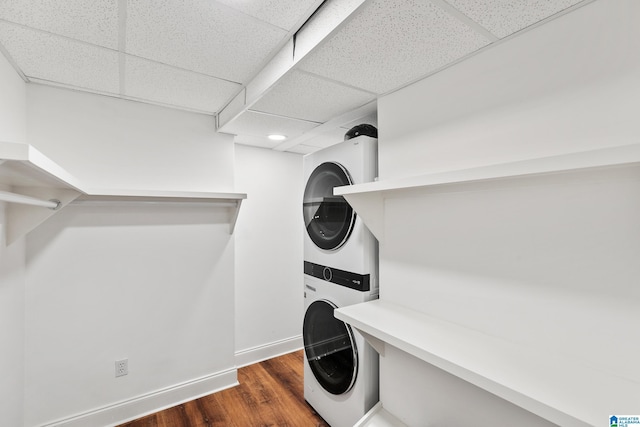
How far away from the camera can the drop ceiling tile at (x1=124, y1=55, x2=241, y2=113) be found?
1.56m

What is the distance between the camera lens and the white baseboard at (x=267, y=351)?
8.96ft

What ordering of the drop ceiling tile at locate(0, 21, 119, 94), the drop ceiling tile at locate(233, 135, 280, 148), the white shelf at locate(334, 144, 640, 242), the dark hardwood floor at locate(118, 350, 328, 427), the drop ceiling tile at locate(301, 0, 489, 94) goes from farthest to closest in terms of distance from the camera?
the drop ceiling tile at locate(233, 135, 280, 148)
the dark hardwood floor at locate(118, 350, 328, 427)
the drop ceiling tile at locate(0, 21, 119, 94)
the drop ceiling tile at locate(301, 0, 489, 94)
the white shelf at locate(334, 144, 640, 242)

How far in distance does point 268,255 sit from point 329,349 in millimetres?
1298

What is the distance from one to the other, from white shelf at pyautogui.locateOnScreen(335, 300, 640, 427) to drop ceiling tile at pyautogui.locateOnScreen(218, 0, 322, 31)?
1369mm

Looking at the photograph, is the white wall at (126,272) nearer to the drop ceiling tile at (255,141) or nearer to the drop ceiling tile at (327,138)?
the drop ceiling tile at (255,141)

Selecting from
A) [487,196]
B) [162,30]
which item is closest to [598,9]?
[487,196]

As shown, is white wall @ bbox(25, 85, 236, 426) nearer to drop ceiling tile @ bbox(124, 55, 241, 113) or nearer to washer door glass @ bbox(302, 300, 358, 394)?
drop ceiling tile @ bbox(124, 55, 241, 113)

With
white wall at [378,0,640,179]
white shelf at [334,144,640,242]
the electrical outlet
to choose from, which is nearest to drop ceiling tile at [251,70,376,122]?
white wall at [378,0,640,179]

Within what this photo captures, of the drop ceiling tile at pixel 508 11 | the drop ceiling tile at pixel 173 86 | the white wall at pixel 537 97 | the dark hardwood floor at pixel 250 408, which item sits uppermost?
the drop ceiling tile at pixel 173 86

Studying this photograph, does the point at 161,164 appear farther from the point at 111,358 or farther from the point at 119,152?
the point at 111,358

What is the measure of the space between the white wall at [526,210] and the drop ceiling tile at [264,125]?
2.99 feet

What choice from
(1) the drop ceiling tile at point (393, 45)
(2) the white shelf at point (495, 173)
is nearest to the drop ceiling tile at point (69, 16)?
(1) the drop ceiling tile at point (393, 45)

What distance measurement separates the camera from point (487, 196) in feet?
3.85

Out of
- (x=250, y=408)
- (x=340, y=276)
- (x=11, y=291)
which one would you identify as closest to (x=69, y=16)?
(x=11, y=291)
